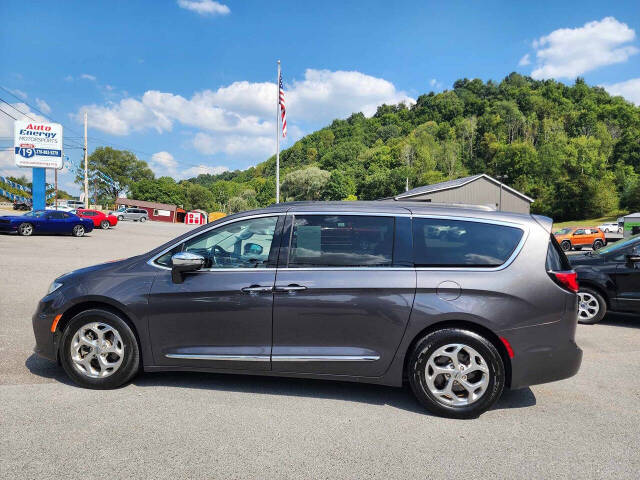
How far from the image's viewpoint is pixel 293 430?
3.18 metres

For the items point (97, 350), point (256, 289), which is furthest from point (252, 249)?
point (97, 350)

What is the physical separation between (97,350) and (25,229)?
21.2 meters

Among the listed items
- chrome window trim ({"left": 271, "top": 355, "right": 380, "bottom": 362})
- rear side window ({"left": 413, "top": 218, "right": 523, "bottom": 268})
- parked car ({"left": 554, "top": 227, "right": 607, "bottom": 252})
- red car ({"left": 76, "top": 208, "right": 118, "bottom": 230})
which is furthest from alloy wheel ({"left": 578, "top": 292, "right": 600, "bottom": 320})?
red car ({"left": 76, "top": 208, "right": 118, "bottom": 230})

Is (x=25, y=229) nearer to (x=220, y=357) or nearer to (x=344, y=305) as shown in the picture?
(x=220, y=357)

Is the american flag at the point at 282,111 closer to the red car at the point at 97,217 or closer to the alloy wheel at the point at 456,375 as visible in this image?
the red car at the point at 97,217

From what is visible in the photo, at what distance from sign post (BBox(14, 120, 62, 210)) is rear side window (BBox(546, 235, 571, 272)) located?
1419 inches

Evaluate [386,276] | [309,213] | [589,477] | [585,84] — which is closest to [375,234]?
[386,276]

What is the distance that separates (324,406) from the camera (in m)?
3.61

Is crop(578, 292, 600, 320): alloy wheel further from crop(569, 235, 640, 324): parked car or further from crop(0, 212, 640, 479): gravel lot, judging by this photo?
crop(0, 212, 640, 479): gravel lot

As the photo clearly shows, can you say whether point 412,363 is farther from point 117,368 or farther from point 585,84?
point 585,84

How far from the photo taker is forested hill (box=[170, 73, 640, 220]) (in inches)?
3278

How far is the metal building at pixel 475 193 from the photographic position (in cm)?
4165

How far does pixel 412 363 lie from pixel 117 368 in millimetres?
2601

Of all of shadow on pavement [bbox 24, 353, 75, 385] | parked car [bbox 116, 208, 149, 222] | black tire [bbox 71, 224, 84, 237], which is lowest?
shadow on pavement [bbox 24, 353, 75, 385]
